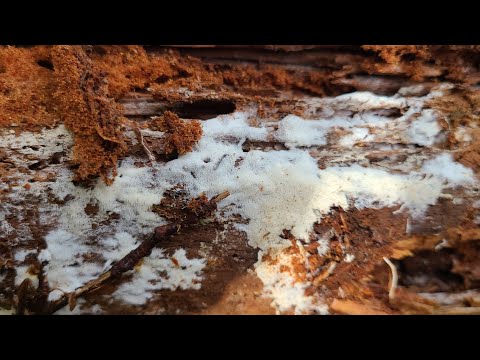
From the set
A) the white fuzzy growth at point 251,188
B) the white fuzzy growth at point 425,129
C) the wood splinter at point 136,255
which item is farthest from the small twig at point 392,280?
the wood splinter at point 136,255

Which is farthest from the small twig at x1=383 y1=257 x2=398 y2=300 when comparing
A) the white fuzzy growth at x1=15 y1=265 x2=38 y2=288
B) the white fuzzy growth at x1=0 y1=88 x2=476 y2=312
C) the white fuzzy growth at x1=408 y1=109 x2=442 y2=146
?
the white fuzzy growth at x1=15 y1=265 x2=38 y2=288

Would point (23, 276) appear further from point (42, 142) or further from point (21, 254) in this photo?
point (42, 142)

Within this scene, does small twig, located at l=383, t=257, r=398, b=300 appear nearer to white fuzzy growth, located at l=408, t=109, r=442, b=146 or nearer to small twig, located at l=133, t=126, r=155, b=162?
white fuzzy growth, located at l=408, t=109, r=442, b=146

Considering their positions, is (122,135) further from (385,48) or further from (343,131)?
(385,48)

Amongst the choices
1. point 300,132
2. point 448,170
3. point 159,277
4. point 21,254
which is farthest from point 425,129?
point 21,254

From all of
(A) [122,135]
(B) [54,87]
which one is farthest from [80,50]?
(A) [122,135]

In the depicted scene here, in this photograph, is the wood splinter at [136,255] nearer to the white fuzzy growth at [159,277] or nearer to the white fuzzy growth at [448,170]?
the white fuzzy growth at [159,277]
